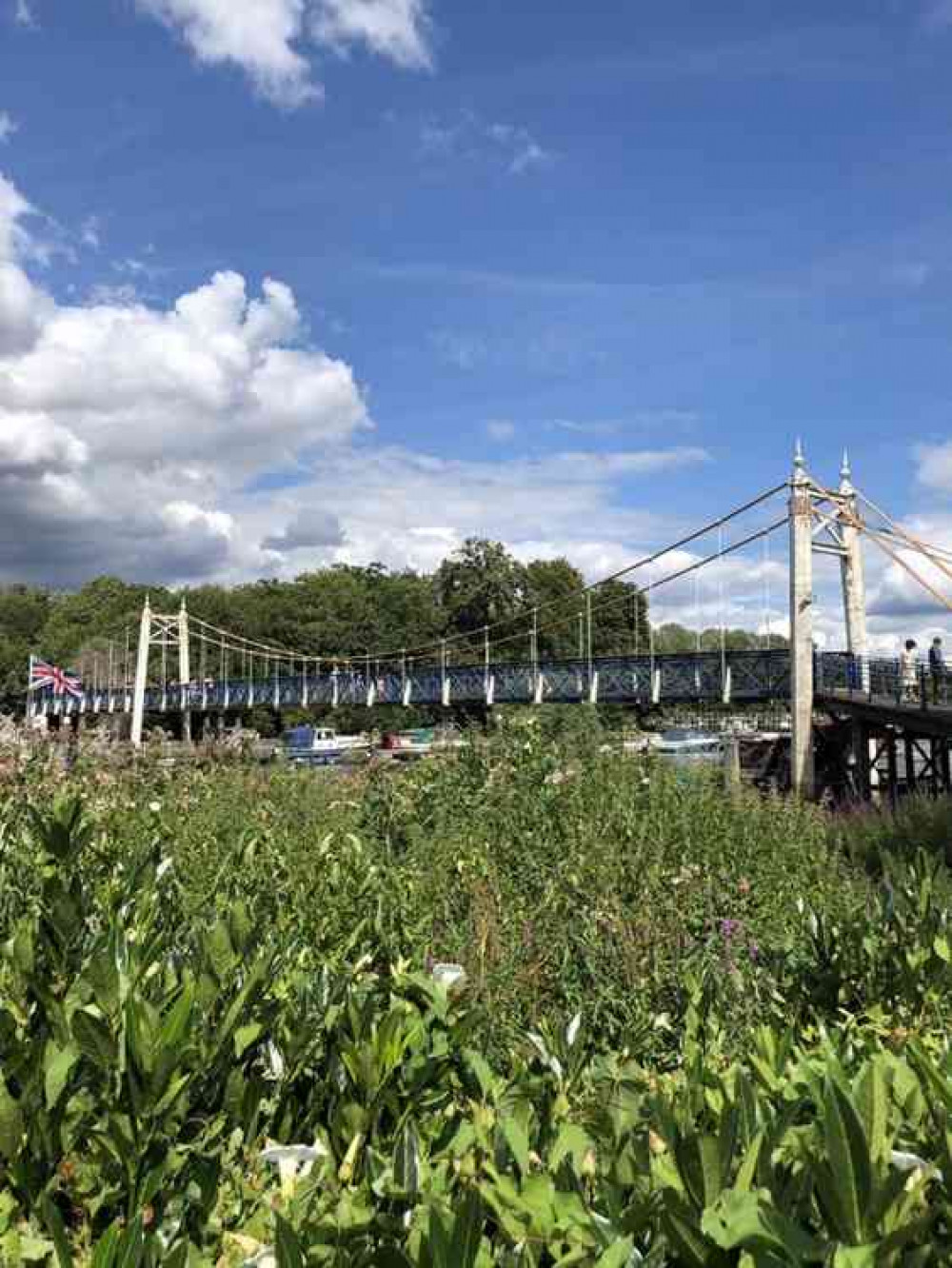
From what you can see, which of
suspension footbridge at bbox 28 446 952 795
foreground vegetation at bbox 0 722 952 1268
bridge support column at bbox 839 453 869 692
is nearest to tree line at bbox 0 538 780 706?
suspension footbridge at bbox 28 446 952 795

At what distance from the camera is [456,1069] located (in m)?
2.14

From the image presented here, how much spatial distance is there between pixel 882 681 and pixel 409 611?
5282 cm

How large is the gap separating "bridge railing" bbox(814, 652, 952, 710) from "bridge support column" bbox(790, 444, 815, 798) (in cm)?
126

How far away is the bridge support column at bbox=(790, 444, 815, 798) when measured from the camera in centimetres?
2067

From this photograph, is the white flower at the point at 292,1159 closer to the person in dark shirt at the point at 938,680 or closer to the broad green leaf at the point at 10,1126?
the broad green leaf at the point at 10,1126

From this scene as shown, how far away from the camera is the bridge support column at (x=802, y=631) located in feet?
67.8

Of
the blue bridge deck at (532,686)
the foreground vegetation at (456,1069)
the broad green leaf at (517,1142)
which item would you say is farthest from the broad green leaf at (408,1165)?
the blue bridge deck at (532,686)

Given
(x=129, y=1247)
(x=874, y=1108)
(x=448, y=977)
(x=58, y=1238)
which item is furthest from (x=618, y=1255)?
(x=448, y=977)

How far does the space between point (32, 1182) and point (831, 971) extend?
2105mm

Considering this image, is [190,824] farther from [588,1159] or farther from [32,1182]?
[588,1159]

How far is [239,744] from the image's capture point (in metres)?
9.88

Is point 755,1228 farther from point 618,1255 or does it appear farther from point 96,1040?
point 96,1040

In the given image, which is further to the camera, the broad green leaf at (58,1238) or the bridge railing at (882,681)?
the bridge railing at (882,681)

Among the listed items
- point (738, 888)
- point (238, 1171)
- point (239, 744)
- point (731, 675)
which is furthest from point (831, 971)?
point (731, 675)
